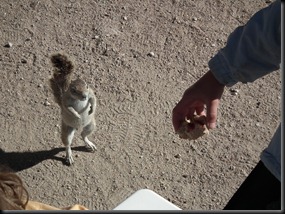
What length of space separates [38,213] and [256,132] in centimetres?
200

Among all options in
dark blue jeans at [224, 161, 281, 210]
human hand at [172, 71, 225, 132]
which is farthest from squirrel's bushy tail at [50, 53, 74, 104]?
dark blue jeans at [224, 161, 281, 210]

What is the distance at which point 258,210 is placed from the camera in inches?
78.6

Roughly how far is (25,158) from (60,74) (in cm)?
58

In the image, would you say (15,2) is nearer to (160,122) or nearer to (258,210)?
(160,122)

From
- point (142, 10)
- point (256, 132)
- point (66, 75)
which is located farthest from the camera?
point (142, 10)

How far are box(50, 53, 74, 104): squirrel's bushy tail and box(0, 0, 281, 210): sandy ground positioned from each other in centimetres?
43

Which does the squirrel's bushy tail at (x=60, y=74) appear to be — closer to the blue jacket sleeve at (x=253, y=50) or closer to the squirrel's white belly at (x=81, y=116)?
the squirrel's white belly at (x=81, y=116)

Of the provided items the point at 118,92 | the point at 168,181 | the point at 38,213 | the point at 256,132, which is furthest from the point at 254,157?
the point at 38,213

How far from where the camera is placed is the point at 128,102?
3.78 metres

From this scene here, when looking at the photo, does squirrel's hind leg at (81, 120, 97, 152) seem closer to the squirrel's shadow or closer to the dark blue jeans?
the squirrel's shadow

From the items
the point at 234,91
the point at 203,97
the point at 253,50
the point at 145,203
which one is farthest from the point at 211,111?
the point at 234,91

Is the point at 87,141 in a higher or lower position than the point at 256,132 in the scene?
lower

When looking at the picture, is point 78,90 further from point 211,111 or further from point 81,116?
point 211,111

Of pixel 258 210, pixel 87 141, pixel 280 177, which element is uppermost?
pixel 280 177
